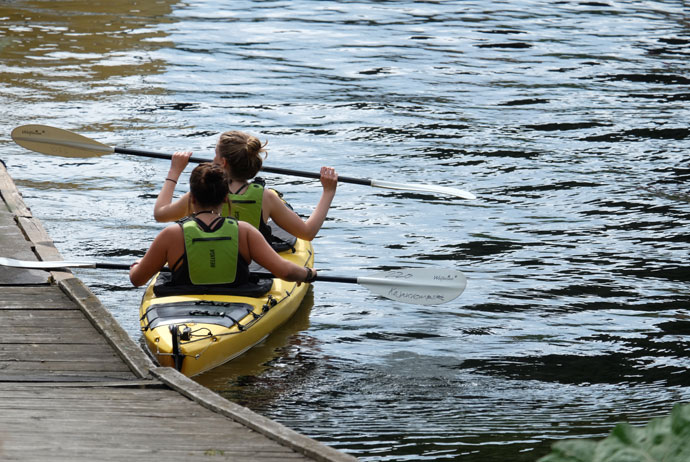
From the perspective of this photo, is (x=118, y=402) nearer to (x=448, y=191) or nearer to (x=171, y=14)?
(x=448, y=191)

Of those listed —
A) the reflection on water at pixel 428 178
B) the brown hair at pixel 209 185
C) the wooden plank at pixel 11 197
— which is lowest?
the reflection on water at pixel 428 178

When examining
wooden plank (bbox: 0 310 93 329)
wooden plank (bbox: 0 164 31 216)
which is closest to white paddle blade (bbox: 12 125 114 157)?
wooden plank (bbox: 0 164 31 216)

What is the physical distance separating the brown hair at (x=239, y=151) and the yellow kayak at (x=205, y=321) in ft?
2.21

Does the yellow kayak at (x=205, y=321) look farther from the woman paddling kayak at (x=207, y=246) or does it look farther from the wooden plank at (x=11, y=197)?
the wooden plank at (x=11, y=197)

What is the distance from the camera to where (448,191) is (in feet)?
24.5

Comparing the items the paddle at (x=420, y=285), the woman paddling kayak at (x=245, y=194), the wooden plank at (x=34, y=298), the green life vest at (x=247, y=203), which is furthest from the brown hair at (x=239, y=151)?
the wooden plank at (x=34, y=298)

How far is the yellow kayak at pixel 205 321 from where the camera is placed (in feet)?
16.5

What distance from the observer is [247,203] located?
5.83m

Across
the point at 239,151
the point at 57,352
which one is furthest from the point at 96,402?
the point at 239,151

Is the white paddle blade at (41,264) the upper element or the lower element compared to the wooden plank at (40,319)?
upper

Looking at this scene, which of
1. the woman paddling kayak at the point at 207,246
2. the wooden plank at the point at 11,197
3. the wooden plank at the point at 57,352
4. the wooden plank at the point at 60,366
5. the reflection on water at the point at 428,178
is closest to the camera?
the wooden plank at the point at 60,366

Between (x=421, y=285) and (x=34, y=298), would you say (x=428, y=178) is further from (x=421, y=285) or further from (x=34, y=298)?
(x=34, y=298)

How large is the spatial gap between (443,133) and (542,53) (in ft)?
17.2

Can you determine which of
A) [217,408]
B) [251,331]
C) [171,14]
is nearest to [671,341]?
[251,331]
